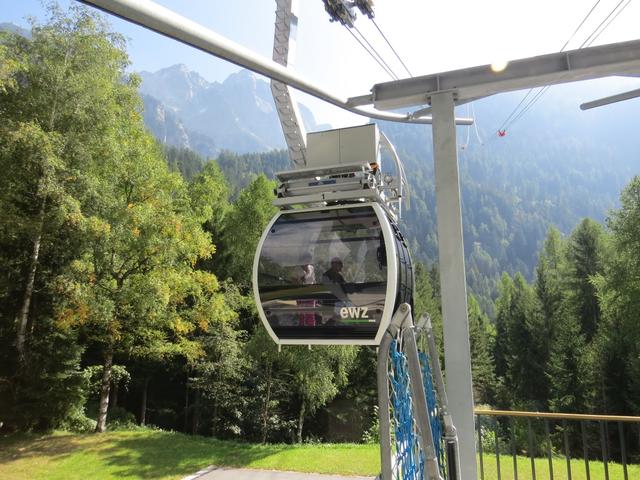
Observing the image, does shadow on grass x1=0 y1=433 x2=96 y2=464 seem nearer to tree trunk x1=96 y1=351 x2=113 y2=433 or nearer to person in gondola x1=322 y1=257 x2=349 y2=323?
tree trunk x1=96 y1=351 x2=113 y2=433

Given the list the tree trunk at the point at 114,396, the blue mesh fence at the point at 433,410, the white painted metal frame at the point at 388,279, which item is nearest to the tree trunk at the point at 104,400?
the tree trunk at the point at 114,396

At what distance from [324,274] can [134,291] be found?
7.29 m

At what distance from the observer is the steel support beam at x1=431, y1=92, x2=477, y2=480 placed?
3.69 m

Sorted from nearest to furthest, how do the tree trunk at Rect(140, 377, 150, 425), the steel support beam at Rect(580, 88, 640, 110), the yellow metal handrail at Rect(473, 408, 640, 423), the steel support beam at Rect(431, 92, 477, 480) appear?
the steel support beam at Rect(431, 92, 477, 480), the yellow metal handrail at Rect(473, 408, 640, 423), the steel support beam at Rect(580, 88, 640, 110), the tree trunk at Rect(140, 377, 150, 425)

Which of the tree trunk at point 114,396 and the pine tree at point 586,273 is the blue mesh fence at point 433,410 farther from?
the pine tree at point 586,273

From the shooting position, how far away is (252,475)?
24.2 ft

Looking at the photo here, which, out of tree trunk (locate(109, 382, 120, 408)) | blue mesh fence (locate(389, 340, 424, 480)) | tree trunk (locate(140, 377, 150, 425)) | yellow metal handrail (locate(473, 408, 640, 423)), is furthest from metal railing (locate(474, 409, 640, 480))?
tree trunk (locate(109, 382, 120, 408))

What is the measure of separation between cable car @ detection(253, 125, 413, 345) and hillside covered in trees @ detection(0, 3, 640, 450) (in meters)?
2.12

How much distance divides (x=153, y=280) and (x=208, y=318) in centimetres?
236

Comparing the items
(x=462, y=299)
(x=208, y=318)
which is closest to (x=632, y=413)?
(x=208, y=318)

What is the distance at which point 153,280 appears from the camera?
9.34 metres

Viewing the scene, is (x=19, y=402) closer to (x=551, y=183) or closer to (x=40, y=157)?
(x=40, y=157)

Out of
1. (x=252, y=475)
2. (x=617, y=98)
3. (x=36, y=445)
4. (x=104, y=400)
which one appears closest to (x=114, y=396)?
(x=104, y=400)

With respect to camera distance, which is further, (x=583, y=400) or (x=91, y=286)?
(x=583, y=400)
